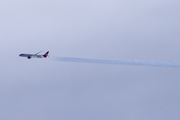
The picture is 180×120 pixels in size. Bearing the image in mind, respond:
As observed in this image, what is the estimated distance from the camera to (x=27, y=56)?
150750mm

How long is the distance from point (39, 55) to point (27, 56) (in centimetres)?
805

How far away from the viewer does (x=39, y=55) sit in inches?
5787
